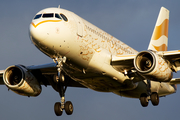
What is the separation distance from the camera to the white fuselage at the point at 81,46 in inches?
966

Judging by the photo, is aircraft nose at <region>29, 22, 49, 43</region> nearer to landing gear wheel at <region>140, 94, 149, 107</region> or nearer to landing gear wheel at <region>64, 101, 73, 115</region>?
landing gear wheel at <region>64, 101, 73, 115</region>

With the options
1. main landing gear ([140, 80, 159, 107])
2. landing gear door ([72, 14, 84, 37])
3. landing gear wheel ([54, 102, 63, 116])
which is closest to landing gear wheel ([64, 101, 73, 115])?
landing gear wheel ([54, 102, 63, 116])

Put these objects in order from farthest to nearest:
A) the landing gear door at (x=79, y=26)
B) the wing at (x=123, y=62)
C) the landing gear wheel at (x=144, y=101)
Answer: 1. the landing gear wheel at (x=144, y=101)
2. the wing at (x=123, y=62)
3. the landing gear door at (x=79, y=26)

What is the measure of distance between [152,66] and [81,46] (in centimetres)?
530

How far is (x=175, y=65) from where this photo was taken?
2855 centimetres

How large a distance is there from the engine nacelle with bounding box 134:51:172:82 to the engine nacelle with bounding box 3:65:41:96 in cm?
1014

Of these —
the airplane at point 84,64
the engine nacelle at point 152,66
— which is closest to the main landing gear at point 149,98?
the airplane at point 84,64

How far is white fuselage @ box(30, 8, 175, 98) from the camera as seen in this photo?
24.5 meters

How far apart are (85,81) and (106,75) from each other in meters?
2.44

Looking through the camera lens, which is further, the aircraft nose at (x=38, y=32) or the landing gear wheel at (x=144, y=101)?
the landing gear wheel at (x=144, y=101)

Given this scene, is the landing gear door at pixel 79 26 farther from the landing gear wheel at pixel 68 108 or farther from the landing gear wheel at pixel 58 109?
the landing gear wheel at pixel 58 109

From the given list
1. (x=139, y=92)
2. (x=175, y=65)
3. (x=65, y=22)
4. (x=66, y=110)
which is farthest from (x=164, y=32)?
(x=65, y=22)

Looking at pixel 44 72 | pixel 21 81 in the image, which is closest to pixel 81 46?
pixel 44 72

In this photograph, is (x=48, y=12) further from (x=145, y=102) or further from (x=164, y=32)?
(x=164, y=32)
